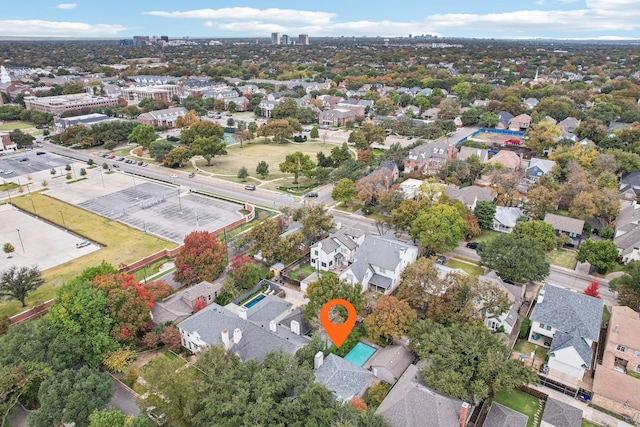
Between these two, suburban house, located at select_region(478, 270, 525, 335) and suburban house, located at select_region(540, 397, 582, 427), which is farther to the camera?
suburban house, located at select_region(478, 270, 525, 335)

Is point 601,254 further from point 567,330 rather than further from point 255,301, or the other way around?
point 255,301

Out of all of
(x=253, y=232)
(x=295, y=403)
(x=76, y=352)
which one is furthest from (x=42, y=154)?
(x=295, y=403)

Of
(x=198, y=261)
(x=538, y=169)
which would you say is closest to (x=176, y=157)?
(x=198, y=261)

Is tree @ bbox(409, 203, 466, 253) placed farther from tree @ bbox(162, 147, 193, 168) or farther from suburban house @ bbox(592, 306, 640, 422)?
tree @ bbox(162, 147, 193, 168)

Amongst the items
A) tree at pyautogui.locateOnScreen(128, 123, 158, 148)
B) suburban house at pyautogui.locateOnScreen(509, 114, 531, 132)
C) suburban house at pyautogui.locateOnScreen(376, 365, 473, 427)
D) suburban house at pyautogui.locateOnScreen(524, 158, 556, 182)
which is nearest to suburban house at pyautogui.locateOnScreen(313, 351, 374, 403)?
suburban house at pyautogui.locateOnScreen(376, 365, 473, 427)

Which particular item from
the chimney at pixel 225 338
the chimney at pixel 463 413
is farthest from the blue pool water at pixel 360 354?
the chimney at pixel 225 338

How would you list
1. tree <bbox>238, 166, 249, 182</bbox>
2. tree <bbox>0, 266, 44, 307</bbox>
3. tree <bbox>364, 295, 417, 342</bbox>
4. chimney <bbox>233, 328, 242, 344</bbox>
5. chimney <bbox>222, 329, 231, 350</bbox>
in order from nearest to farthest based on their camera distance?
chimney <bbox>233, 328, 242, 344</bbox>
chimney <bbox>222, 329, 231, 350</bbox>
tree <bbox>364, 295, 417, 342</bbox>
tree <bbox>0, 266, 44, 307</bbox>
tree <bbox>238, 166, 249, 182</bbox>

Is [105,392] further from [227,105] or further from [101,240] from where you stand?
[227,105]

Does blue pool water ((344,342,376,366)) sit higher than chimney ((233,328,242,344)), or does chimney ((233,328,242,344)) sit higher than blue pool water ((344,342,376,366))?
chimney ((233,328,242,344))
